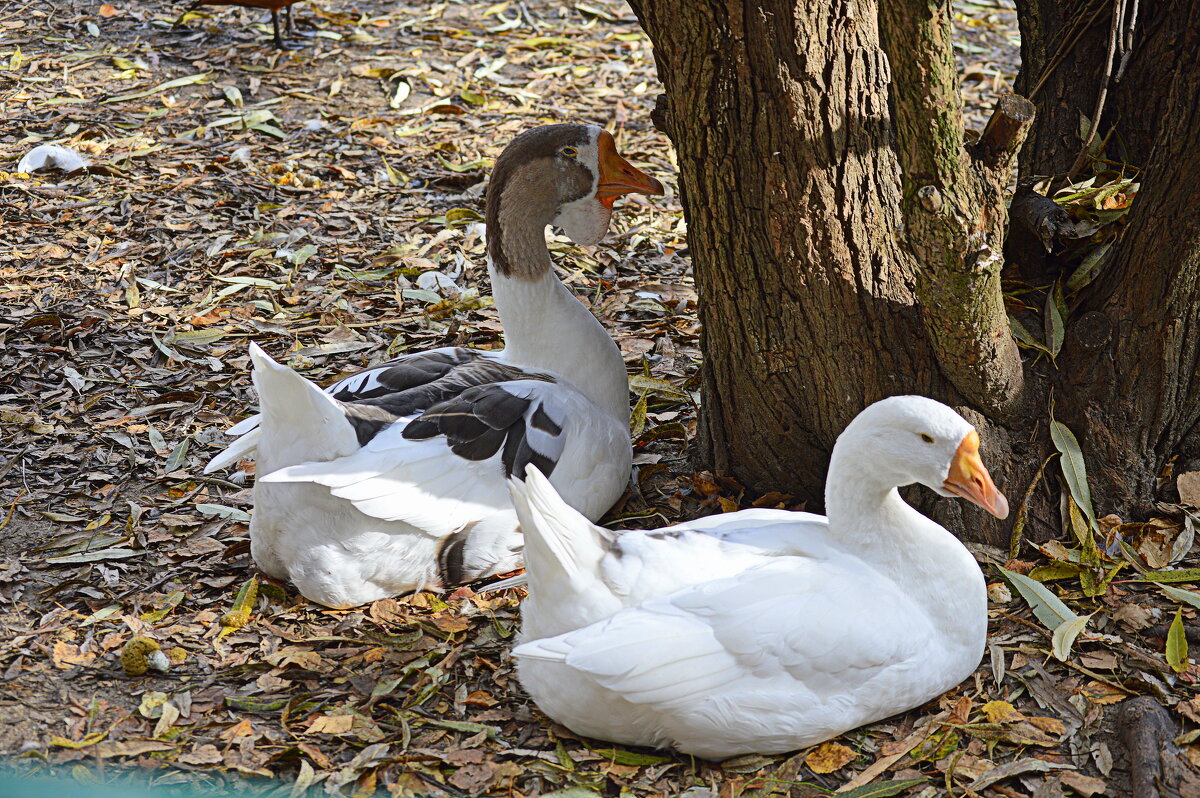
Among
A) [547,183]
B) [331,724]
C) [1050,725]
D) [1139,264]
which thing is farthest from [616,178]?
[1050,725]

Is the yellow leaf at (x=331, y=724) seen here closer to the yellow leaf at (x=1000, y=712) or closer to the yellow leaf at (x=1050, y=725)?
the yellow leaf at (x=1000, y=712)

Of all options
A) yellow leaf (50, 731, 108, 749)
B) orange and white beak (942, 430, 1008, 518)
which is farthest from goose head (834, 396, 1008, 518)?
yellow leaf (50, 731, 108, 749)

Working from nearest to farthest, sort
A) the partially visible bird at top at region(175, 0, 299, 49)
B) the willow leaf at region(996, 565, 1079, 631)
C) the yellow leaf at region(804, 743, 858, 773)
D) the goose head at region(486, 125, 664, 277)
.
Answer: the yellow leaf at region(804, 743, 858, 773) → the willow leaf at region(996, 565, 1079, 631) → the goose head at region(486, 125, 664, 277) → the partially visible bird at top at region(175, 0, 299, 49)

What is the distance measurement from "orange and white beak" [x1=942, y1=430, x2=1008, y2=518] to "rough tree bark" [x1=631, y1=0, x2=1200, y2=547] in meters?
0.39

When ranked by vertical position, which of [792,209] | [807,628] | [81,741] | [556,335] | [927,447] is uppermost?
[792,209]

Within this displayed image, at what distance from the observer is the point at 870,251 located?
3146 millimetres

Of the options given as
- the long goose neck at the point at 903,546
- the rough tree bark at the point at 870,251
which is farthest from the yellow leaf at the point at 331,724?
the rough tree bark at the point at 870,251

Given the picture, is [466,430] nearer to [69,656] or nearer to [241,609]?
[241,609]

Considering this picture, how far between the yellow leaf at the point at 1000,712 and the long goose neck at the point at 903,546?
0.16m

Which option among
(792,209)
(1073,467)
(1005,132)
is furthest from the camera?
(1073,467)

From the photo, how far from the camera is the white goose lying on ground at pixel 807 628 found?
2.61 m

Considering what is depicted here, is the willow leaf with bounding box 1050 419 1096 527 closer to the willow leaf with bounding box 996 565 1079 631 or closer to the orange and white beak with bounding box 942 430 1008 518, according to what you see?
the willow leaf with bounding box 996 565 1079 631

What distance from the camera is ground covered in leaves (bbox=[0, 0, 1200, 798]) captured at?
2.78m

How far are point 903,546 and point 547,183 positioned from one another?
186 centimetres
